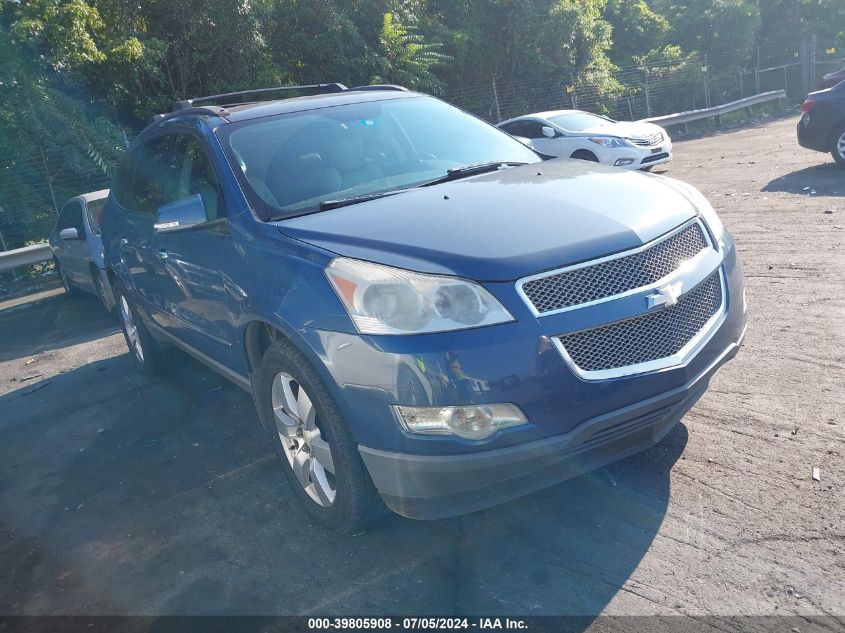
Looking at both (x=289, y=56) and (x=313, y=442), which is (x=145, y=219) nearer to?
(x=313, y=442)

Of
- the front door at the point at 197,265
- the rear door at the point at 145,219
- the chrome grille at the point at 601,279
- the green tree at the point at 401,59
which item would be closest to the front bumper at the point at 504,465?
the chrome grille at the point at 601,279

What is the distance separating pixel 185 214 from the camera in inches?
153

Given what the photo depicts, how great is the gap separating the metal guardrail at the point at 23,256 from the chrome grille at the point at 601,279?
35.0ft

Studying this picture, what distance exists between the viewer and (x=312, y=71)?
19219 millimetres

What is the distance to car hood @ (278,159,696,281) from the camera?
2943 mm

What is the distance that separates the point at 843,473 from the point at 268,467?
2.86 m

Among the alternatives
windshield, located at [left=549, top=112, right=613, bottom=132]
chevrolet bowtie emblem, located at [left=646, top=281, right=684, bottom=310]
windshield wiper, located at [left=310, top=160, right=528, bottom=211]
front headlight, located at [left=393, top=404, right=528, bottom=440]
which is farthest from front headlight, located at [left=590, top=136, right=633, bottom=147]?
front headlight, located at [left=393, top=404, right=528, bottom=440]

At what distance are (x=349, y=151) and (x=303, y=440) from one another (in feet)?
5.40

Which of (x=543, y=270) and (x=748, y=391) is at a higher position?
(x=543, y=270)

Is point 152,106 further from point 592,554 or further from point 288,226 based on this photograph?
point 592,554

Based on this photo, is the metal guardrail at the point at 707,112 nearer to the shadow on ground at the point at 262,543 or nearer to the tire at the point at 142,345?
the tire at the point at 142,345

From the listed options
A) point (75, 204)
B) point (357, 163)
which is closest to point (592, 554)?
point (357, 163)

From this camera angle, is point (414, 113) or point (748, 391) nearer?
point (748, 391)

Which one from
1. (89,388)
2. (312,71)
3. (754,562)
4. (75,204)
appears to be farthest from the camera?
A: (312,71)
